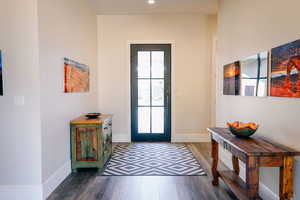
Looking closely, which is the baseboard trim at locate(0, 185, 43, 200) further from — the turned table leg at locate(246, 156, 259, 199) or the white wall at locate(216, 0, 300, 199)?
the white wall at locate(216, 0, 300, 199)

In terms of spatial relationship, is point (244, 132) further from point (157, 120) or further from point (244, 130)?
point (157, 120)

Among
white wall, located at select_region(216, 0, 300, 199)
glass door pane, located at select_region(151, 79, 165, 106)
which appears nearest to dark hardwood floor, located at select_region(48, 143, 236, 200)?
white wall, located at select_region(216, 0, 300, 199)

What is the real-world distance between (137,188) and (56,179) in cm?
104

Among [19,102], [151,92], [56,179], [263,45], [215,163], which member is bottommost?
[56,179]

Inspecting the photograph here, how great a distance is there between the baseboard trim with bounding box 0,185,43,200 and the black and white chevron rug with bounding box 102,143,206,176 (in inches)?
36.6

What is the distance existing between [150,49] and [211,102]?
187cm

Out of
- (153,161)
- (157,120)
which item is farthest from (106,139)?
(157,120)

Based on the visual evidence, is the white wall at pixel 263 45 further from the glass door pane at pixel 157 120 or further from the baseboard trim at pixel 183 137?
the glass door pane at pixel 157 120

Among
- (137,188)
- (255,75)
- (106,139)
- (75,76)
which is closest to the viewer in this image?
(255,75)

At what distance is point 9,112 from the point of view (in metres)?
2.28

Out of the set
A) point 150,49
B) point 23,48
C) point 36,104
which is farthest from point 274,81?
point 150,49

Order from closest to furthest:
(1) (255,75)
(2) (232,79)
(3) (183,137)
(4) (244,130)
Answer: (4) (244,130)
(1) (255,75)
(2) (232,79)
(3) (183,137)

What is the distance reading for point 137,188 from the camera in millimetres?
2623

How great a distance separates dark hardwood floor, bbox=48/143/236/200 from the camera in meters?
2.42
